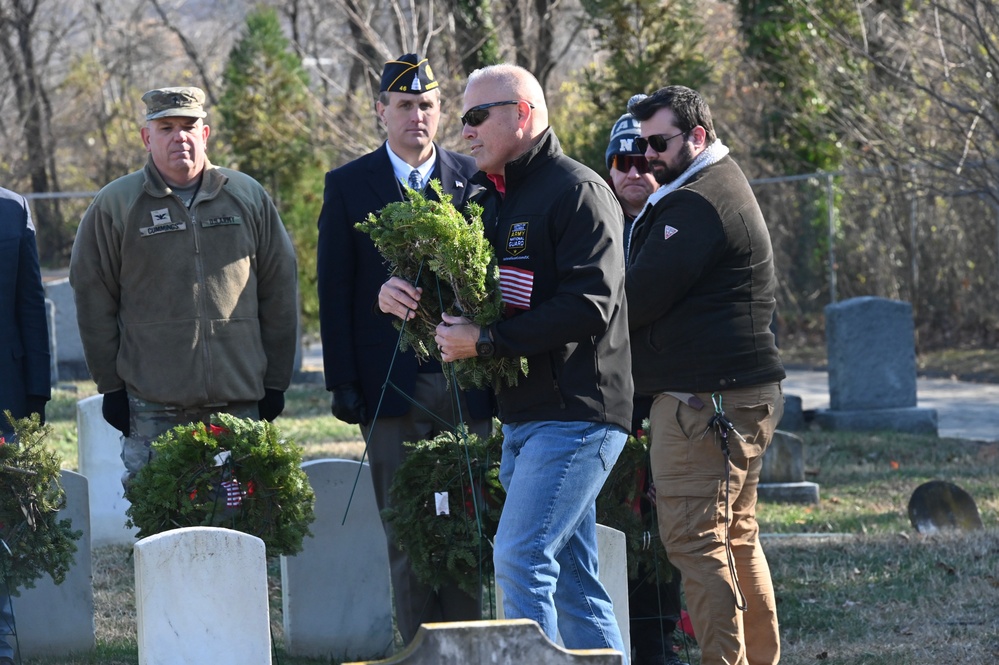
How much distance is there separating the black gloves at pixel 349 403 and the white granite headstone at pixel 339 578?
43 centimetres

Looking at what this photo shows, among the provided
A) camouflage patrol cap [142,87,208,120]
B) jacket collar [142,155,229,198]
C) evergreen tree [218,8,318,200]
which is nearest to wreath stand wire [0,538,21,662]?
jacket collar [142,155,229,198]

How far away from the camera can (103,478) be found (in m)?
7.90

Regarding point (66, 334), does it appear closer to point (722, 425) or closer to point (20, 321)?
point (20, 321)

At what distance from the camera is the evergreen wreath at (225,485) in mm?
4801

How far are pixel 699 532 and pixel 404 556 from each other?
4.13 feet

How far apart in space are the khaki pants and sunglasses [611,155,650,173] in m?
1.35

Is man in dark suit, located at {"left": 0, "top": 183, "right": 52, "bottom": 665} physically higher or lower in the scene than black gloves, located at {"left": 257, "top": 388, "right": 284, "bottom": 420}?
higher

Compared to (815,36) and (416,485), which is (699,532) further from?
(815,36)

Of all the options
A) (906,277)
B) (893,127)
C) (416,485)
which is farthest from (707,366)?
(906,277)

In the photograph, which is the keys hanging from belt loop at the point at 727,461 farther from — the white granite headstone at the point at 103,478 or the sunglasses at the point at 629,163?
the white granite headstone at the point at 103,478

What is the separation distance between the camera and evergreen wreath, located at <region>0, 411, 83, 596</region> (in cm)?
480

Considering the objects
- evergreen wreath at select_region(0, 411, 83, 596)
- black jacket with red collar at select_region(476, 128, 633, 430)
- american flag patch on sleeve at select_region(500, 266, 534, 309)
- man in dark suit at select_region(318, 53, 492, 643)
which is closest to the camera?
black jacket with red collar at select_region(476, 128, 633, 430)

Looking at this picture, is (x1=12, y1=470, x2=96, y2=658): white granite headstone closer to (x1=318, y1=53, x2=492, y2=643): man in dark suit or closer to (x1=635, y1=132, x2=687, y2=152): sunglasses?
(x1=318, y1=53, x2=492, y2=643): man in dark suit

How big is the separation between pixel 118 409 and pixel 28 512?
0.74 meters
